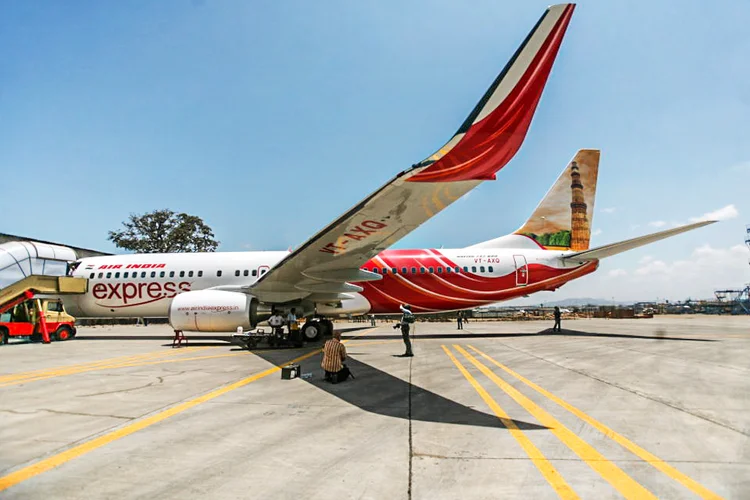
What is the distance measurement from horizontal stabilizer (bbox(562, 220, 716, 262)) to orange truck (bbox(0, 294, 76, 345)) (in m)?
23.0

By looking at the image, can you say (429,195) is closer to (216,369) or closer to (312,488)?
(312,488)

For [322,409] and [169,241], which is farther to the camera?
[169,241]

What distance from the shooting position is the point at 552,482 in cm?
336

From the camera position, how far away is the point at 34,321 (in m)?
17.5

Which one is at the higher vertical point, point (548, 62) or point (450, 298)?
point (548, 62)

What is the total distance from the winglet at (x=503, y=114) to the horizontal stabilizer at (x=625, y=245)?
1010 centimetres

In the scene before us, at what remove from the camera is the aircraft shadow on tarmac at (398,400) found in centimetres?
526

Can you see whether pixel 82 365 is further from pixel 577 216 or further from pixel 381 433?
pixel 577 216

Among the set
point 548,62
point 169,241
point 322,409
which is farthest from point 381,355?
point 169,241

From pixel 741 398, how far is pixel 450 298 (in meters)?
11.5

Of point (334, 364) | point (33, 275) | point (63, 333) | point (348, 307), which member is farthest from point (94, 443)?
point (63, 333)

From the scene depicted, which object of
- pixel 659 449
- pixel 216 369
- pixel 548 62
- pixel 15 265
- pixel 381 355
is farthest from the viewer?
pixel 15 265

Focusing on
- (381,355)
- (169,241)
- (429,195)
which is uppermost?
→ (169,241)

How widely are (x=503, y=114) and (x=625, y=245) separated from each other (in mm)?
13332
